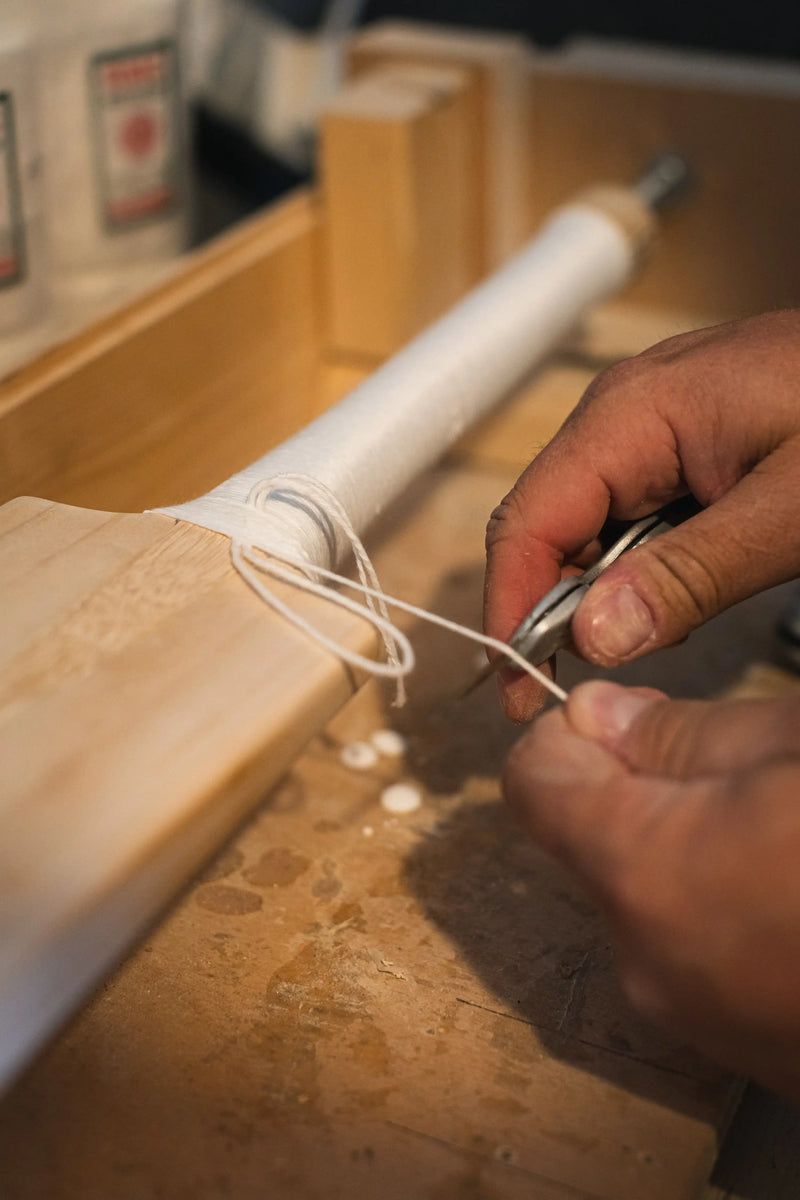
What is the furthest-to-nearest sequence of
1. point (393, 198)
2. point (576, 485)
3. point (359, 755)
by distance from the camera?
point (393, 198) → point (359, 755) → point (576, 485)

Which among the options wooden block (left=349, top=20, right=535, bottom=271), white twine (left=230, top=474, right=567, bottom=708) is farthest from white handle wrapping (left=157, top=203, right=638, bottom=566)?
wooden block (left=349, top=20, right=535, bottom=271)

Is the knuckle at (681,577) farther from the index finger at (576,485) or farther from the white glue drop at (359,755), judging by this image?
the white glue drop at (359,755)

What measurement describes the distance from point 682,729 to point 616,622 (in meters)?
0.06

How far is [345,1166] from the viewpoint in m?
0.39

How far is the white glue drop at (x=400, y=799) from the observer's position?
0.55 m

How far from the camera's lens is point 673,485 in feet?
1.63

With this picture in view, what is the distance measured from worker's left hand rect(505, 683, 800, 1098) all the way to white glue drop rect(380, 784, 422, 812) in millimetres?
162

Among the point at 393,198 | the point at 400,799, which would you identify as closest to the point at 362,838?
the point at 400,799

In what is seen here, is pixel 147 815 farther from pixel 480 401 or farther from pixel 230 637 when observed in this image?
pixel 480 401

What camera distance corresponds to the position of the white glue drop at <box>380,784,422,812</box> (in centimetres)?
55

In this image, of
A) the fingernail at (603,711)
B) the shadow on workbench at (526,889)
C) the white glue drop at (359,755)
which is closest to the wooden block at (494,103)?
the shadow on workbench at (526,889)

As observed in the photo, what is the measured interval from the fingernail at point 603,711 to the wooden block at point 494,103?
0.58m

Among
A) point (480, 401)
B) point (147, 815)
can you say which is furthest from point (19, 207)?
point (147, 815)

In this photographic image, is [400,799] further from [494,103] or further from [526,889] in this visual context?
[494,103]
